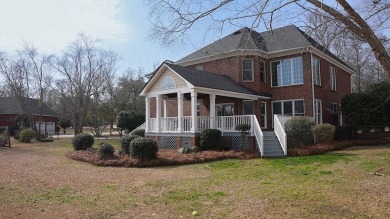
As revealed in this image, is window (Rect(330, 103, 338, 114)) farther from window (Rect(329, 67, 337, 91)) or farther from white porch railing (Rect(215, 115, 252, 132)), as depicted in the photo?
white porch railing (Rect(215, 115, 252, 132))

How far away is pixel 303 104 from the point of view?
21.6 meters

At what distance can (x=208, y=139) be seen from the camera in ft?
56.0

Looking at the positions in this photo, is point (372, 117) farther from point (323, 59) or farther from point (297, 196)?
point (297, 196)

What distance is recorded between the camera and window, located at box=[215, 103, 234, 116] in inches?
892

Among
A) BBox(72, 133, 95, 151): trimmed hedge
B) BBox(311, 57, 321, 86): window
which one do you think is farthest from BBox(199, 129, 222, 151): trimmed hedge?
BBox(311, 57, 321, 86): window

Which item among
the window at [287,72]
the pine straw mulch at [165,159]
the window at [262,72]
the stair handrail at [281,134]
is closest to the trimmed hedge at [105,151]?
the pine straw mulch at [165,159]

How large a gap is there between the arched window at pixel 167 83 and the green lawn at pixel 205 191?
6811 millimetres

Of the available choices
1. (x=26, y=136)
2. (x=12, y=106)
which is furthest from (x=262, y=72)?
(x=12, y=106)

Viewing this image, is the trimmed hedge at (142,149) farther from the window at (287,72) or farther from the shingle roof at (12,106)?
the shingle roof at (12,106)

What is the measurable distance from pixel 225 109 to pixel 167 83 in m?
5.73

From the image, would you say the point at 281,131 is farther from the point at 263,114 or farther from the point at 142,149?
the point at 142,149

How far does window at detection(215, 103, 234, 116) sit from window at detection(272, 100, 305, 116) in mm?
3116

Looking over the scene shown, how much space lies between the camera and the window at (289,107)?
2177cm

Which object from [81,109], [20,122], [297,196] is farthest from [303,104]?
[20,122]
